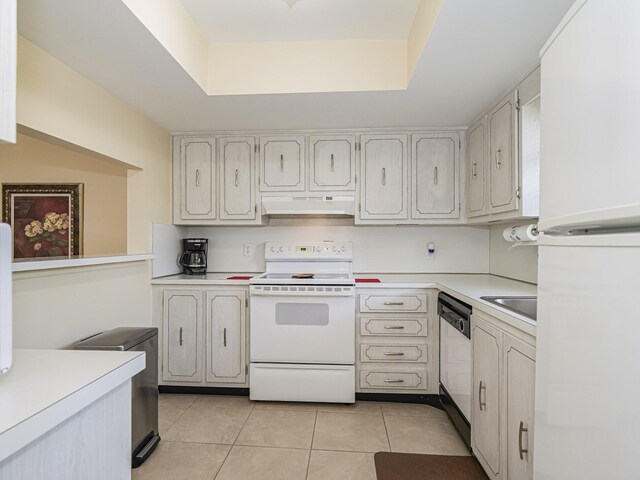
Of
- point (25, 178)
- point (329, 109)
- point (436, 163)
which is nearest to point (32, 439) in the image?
point (329, 109)

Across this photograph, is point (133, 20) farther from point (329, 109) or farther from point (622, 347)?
point (622, 347)

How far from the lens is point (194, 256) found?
10.3 feet

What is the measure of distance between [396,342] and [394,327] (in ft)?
0.39

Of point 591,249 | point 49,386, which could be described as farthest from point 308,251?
point 591,249

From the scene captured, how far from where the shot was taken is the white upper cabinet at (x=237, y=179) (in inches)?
118

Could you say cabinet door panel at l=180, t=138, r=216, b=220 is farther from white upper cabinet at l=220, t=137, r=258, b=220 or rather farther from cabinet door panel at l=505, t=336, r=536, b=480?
cabinet door panel at l=505, t=336, r=536, b=480

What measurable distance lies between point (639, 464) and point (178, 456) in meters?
2.16

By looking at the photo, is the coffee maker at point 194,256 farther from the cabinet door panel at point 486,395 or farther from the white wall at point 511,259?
the white wall at point 511,259

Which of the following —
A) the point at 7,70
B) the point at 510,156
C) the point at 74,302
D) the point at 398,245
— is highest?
the point at 510,156

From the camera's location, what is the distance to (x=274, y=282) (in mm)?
2637

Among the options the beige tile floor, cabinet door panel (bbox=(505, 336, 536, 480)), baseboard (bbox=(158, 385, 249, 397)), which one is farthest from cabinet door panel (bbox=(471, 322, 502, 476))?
baseboard (bbox=(158, 385, 249, 397))

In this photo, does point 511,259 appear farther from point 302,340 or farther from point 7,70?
point 7,70

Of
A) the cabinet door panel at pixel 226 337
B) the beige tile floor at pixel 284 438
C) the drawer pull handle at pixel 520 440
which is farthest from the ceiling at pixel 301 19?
the beige tile floor at pixel 284 438

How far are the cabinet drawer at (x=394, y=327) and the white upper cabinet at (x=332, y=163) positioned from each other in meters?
1.11
